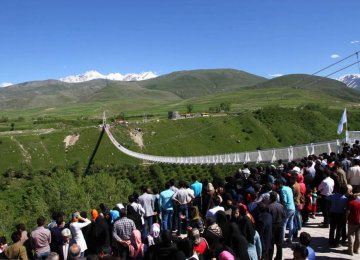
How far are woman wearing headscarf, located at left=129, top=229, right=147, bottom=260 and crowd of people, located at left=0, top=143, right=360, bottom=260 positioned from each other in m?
0.02

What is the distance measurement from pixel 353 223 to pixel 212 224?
3.77 m

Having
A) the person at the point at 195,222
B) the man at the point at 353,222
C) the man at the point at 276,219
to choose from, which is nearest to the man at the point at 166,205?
the person at the point at 195,222

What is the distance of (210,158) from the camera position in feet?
150

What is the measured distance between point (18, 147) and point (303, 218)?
75.4 meters

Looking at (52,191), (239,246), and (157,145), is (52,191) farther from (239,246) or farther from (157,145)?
(239,246)

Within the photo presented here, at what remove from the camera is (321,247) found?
408 inches

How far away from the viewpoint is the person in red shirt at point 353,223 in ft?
30.9

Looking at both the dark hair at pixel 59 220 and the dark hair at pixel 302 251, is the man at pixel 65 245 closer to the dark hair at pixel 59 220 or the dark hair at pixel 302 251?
the dark hair at pixel 59 220

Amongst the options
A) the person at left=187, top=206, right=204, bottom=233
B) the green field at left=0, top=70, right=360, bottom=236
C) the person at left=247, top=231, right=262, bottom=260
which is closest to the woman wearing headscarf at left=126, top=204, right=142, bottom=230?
the person at left=187, top=206, right=204, bottom=233

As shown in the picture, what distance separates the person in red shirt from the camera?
30.9ft

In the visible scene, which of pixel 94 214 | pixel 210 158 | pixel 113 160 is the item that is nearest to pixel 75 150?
pixel 113 160

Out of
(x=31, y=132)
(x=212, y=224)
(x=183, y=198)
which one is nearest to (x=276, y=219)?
(x=212, y=224)

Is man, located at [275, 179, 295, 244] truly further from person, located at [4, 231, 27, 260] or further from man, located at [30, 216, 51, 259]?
person, located at [4, 231, 27, 260]

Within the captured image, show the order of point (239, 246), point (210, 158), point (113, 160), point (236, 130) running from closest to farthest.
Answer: point (239, 246) < point (210, 158) < point (113, 160) < point (236, 130)
